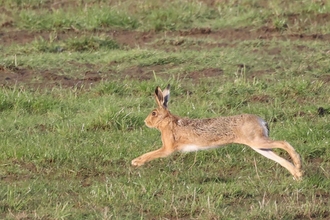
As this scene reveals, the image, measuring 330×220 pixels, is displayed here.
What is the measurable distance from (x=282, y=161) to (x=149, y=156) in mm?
1009

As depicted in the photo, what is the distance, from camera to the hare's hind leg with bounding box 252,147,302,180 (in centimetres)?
702

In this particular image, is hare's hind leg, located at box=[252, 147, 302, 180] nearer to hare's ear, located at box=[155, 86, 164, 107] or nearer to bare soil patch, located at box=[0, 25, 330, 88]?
hare's ear, located at box=[155, 86, 164, 107]

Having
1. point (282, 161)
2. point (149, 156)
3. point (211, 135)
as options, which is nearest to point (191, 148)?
point (211, 135)

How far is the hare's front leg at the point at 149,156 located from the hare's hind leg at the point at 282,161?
69cm

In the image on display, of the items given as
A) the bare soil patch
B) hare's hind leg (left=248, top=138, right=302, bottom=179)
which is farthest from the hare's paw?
the bare soil patch

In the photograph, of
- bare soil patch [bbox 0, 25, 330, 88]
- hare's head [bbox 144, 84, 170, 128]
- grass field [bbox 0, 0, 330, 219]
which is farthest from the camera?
bare soil patch [bbox 0, 25, 330, 88]

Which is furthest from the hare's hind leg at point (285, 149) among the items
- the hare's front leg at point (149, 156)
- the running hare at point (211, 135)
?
the hare's front leg at point (149, 156)

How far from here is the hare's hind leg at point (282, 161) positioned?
23.0 ft

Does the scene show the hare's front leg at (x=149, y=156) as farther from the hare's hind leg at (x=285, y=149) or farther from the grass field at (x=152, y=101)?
the hare's hind leg at (x=285, y=149)

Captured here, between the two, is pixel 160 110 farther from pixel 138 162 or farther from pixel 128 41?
pixel 128 41

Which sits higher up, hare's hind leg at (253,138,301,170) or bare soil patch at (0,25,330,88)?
hare's hind leg at (253,138,301,170)

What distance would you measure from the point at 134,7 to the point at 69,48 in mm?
1896

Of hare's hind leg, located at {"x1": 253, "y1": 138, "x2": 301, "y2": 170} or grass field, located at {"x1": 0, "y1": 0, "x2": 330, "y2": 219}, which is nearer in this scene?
grass field, located at {"x1": 0, "y1": 0, "x2": 330, "y2": 219}

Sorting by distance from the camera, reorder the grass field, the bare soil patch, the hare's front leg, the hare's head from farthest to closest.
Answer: the bare soil patch → the hare's head → the hare's front leg → the grass field
